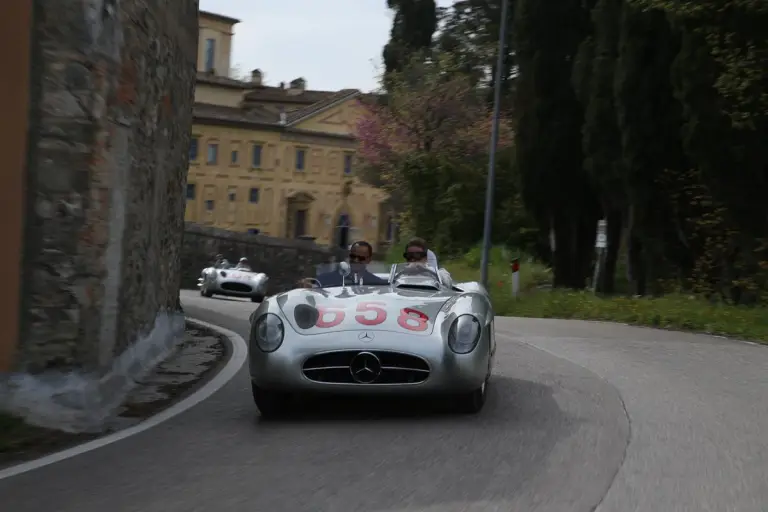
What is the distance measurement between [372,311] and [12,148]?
2.63 meters

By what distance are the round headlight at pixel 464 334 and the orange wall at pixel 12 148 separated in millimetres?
2876

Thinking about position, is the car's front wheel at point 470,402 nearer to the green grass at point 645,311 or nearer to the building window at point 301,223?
the green grass at point 645,311

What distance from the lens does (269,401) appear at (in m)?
8.19

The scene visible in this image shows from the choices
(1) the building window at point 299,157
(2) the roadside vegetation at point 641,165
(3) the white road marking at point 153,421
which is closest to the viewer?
(3) the white road marking at point 153,421

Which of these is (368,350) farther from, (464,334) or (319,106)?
(319,106)

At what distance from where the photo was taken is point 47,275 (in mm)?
8000

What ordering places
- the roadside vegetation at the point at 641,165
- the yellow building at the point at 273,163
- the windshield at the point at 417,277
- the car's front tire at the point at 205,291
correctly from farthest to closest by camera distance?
1. the yellow building at the point at 273,163
2. the car's front tire at the point at 205,291
3. the roadside vegetation at the point at 641,165
4. the windshield at the point at 417,277

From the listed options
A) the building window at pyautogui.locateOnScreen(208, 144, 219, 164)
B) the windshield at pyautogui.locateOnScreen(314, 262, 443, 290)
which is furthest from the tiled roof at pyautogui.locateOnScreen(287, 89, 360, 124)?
the windshield at pyautogui.locateOnScreen(314, 262, 443, 290)

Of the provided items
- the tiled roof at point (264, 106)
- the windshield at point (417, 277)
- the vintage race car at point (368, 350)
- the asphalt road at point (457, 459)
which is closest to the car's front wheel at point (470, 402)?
the vintage race car at point (368, 350)


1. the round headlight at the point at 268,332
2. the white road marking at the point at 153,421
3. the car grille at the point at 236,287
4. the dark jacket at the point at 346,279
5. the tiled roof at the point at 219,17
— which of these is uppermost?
the tiled roof at the point at 219,17

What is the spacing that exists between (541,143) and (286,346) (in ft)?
71.6

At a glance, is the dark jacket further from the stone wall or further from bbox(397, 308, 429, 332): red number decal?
the stone wall

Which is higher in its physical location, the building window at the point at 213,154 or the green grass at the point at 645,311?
the building window at the point at 213,154

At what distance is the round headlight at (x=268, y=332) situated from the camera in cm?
795
